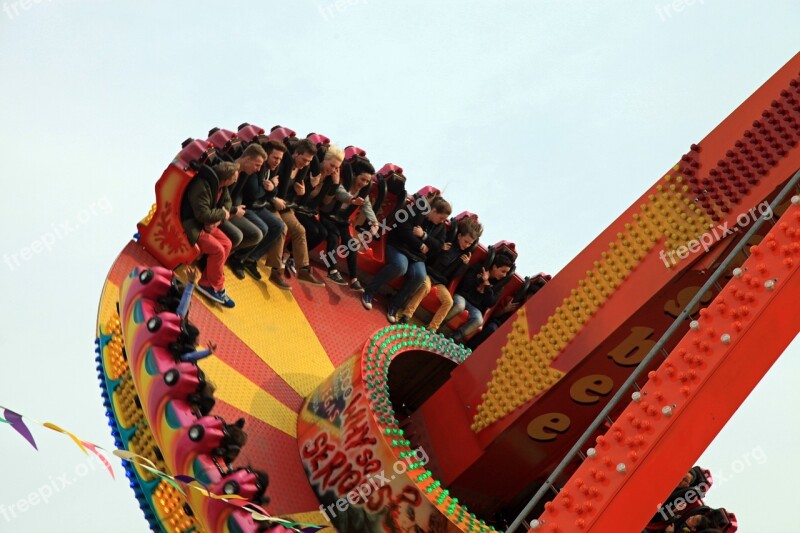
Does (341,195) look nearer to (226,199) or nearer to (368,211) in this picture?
(368,211)

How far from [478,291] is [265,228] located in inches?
122

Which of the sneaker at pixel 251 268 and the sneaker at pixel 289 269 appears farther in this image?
the sneaker at pixel 289 269

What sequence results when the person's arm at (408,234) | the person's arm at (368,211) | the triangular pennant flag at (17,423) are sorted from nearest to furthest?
1. the triangular pennant flag at (17,423)
2. the person's arm at (368,211)
3. the person's arm at (408,234)

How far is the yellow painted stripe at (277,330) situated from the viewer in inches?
416

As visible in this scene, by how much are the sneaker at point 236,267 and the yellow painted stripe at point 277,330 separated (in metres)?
0.06

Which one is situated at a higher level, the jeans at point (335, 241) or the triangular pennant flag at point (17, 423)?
the jeans at point (335, 241)

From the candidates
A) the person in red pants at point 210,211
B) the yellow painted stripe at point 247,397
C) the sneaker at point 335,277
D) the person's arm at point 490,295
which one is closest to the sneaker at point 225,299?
the person in red pants at point 210,211

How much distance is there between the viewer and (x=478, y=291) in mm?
12930

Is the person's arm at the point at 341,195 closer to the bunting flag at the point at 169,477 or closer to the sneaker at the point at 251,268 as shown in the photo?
the sneaker at the point at 251,268

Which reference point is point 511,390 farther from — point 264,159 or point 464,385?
point 264,159

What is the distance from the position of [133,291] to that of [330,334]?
309cm

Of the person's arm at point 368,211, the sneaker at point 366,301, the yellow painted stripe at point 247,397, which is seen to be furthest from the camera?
the sneaker at point 366,301

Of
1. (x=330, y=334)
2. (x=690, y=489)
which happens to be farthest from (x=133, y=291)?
(x=690, y=489)

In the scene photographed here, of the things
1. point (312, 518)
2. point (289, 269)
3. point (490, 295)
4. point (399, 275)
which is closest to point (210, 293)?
point (289, 269)
